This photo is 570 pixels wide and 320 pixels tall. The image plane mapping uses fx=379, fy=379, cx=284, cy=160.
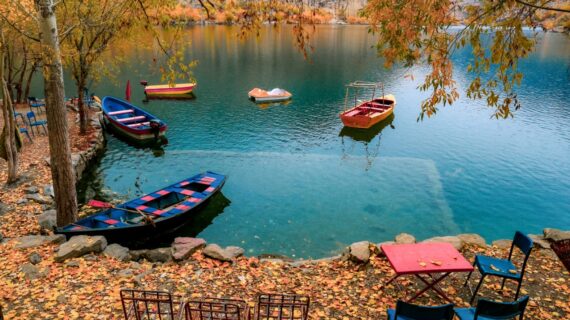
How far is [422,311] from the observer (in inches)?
219

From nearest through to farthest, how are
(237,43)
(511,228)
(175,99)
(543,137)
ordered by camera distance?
(511,228) → (543,137) → (175,99) → (237,43)

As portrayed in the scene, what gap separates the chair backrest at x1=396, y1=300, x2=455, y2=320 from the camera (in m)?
5.53

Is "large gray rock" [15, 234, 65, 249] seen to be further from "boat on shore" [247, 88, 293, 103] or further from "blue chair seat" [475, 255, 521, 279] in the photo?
"boat on shore" [247, 88, 293, 103]

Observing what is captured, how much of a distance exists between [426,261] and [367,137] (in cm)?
1775

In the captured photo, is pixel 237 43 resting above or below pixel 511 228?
above

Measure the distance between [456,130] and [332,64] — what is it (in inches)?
967

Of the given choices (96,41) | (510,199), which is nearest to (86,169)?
(96,41)

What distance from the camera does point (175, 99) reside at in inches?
1262

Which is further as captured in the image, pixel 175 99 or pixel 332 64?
pixel 332 64

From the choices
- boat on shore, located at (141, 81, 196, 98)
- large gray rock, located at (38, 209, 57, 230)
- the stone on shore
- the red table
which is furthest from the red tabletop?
boat on shore, located at (141, 81, 196, 98)

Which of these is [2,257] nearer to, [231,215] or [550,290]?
[231,215]

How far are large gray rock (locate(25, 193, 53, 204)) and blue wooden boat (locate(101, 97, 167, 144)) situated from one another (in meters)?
8.77

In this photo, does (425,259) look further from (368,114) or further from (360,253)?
(368,114)

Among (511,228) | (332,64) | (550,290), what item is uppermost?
(332,64)
